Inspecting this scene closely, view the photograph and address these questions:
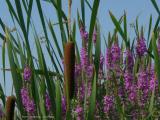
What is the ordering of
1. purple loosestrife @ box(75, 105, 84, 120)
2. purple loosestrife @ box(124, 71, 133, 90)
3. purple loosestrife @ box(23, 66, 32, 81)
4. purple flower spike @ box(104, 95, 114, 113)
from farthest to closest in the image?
purple loosestrife @ box(124, 71, 133, 90), purple flower spike @ box(104, 95, 114, 113), purple loosestrife @ box(23, 66, 32, 81), purple loosestrife @ box(75, 105, 84, 120)

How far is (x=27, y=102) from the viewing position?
223 centimetres

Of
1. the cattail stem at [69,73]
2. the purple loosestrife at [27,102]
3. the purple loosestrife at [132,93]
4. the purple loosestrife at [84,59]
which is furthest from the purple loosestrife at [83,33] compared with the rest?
the cattail stem at [69,73]

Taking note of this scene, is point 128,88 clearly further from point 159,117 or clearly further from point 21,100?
point 21,100

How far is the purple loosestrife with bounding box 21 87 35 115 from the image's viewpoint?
222 centimetres

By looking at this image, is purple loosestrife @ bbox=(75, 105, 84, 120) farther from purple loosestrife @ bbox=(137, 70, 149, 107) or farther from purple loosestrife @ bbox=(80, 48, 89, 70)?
purple loosestrife @ bbox=(137, 70, 149, 107)

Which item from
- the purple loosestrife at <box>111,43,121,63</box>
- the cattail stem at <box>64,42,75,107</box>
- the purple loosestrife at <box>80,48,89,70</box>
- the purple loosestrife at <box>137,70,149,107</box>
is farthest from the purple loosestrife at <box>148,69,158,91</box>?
the cattail stem at <box>64,42,75,107</box>

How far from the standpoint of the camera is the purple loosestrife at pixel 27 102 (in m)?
2.22

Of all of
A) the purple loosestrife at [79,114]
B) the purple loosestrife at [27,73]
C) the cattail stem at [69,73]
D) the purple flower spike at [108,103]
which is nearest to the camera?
the cattail stem at [69,73]

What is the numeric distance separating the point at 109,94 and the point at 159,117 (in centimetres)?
35

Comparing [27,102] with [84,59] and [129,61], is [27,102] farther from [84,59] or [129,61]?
[129,61]

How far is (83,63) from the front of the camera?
242cm

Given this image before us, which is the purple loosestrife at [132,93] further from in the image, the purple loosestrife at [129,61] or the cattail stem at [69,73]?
the cattail stem at [69,73]

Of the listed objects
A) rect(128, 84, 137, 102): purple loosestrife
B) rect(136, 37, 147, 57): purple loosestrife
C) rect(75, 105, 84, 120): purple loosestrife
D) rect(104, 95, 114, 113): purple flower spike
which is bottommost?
rect(75, 105, 84, 120): purple loosestrife

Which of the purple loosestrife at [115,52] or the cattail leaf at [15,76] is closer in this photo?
the cattail leaf at [15,76]
